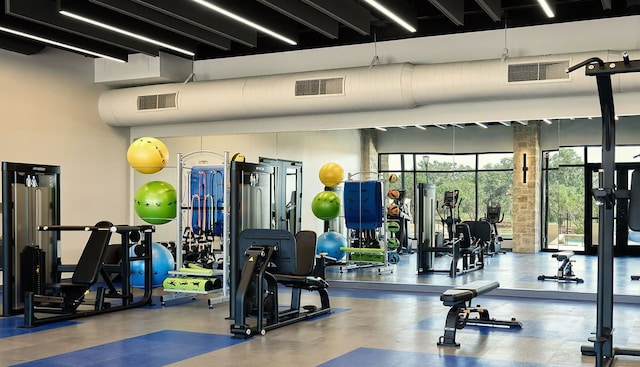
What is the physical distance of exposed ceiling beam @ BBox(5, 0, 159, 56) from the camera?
313 inches

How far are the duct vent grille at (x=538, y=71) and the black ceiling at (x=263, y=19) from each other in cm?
68

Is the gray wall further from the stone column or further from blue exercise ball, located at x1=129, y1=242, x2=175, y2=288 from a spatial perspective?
the stone column

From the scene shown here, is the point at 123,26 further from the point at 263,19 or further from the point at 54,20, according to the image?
the point at 263,19

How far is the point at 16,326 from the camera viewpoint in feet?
24.2

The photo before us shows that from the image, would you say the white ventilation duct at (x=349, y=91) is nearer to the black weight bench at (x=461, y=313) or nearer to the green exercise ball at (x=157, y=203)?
the green exercise ball at (x=157, y=203)

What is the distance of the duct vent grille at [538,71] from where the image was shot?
27.9 ft

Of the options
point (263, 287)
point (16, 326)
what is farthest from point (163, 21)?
point (16, 326)

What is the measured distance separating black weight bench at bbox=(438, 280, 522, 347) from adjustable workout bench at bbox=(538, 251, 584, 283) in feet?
6.94

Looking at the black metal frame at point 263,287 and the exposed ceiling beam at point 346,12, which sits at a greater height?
the exposed ceiling beam at point 346,12

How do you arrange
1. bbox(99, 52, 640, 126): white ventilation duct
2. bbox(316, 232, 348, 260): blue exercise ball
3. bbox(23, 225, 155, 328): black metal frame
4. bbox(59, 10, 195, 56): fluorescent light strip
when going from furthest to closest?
bbox(316, 232, 348, 260): blue exercise ball, bbox(99, 52, 640, 126): white ventilation duct, bbox(59, 10, 195, 56): fluorescent light strip, bbox(23, 225, 155, 328): black metal frame

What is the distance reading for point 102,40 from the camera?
946cm

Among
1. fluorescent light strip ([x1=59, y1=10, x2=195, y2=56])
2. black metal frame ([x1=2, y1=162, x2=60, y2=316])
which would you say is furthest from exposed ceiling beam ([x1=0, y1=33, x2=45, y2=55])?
black metal frame ([x1=2, y1=162, x2=60, y2=316])

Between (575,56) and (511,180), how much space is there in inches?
76.8

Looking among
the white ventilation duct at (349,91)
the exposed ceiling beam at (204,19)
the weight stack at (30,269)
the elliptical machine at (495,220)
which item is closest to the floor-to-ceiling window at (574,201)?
the elliptical machine at (495,220)
